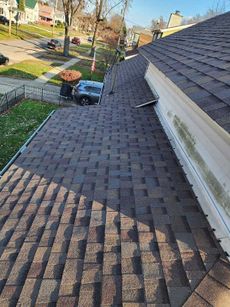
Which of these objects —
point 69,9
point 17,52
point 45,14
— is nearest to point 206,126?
point 17,52

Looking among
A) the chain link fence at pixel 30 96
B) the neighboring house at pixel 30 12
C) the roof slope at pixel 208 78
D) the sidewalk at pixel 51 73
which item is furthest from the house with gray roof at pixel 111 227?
the neighboring house at pixel 30 12

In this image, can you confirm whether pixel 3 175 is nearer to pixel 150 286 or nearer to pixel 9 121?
pixel 150 286

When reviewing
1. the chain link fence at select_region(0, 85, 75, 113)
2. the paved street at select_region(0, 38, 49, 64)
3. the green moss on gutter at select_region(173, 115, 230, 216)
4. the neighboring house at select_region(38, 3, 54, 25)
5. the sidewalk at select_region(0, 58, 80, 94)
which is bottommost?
the neighboring house at select_region(38, 3, 54, 25)

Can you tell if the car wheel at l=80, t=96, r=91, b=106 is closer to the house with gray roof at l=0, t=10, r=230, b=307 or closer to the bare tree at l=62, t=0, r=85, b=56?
the house with gray roof at l=0, t=10, r=230, b=307

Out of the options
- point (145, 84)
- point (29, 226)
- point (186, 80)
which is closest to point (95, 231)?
point (29, 226)

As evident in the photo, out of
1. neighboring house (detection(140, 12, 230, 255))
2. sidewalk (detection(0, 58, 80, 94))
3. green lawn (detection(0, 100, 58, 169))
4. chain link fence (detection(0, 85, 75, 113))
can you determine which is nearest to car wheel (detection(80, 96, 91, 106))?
chain link fence (detection(0, 85, 75, 113))

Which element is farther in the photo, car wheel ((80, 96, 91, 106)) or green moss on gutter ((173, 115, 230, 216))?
car wheel ((80, 96, 91, 106))

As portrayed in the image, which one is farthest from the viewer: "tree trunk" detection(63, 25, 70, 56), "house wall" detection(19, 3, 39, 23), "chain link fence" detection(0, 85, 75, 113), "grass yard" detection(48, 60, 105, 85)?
"house wall" detection(19, 3, 39, 23)
